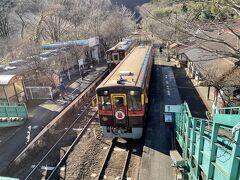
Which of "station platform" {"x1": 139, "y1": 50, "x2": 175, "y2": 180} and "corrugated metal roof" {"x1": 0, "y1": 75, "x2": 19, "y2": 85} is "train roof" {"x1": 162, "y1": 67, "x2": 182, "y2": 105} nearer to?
"station platform" {"x1": 139, "y1": 50, "x2": 175, "y2": 180}

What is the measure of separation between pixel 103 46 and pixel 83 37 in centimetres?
356

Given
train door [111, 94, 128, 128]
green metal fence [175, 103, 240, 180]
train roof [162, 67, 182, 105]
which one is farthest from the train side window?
train roof [162, 67, 182, 105]

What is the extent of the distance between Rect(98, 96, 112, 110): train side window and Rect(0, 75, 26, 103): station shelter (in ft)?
23.3

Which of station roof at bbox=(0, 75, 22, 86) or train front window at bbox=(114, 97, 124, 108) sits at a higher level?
station roof at bbox=(0, 75, 22, 86)

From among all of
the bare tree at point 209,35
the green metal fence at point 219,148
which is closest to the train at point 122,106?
the bare tree at point 209,35

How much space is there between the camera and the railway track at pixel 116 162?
8.26 m

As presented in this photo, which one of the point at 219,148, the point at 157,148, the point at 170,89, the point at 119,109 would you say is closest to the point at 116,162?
the point at 157,148

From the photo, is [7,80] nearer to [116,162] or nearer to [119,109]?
[119,109]

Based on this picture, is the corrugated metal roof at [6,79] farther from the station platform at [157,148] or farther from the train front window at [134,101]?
the station platform at [157,148]

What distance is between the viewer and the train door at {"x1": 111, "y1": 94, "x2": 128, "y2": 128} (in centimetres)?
932

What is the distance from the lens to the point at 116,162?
9.02m

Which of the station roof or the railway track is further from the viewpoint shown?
the station roof

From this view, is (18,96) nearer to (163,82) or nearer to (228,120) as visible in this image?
(163,82)

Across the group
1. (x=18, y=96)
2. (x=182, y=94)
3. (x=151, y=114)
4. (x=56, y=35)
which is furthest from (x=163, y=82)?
(x=56, y=35)
